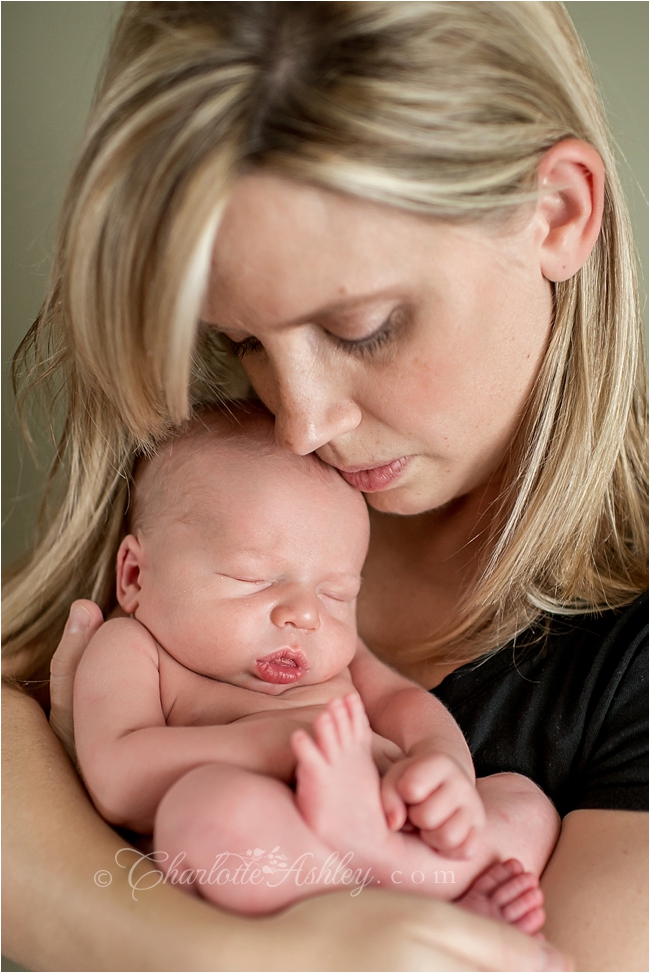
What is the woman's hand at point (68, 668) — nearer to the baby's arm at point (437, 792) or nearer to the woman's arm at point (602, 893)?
the baby's arm at point (437, 792)

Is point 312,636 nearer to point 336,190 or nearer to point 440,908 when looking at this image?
point 440,908

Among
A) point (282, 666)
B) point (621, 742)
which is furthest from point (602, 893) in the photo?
point (282, 666)

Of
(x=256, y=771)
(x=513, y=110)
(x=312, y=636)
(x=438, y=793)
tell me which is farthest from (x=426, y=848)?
(x=513, y=110)

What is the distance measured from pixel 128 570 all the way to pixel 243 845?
0.51 m

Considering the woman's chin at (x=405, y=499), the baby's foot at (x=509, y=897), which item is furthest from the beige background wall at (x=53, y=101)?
the baby's foot at (x=509, y=897)

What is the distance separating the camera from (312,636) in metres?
1.15

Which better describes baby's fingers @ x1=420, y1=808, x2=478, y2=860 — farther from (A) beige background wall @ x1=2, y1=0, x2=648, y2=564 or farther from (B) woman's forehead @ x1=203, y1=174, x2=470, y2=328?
(A) beige background wall @ x1=2, y1=0, x2=648, y2=564

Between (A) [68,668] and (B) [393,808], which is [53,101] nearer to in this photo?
(A) [68,668]

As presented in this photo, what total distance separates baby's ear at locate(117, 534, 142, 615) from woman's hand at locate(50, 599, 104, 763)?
0.19ft

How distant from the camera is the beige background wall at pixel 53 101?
175 cm

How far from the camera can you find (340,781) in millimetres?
889

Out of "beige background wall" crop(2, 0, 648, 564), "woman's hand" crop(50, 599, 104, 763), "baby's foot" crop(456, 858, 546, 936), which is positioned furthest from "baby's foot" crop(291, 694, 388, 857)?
"beige background wall" crop(2, 0, 648, 564)

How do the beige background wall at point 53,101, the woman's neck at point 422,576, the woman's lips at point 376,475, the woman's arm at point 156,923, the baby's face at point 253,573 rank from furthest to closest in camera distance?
the beige background wall at point 53,101 < the woman's neck at point 422,576 < the woman's lips at point 376,475 < the baby's face at point 253,573 < the woman's arm at point 156,923

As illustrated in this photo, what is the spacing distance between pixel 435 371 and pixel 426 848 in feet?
1.77
